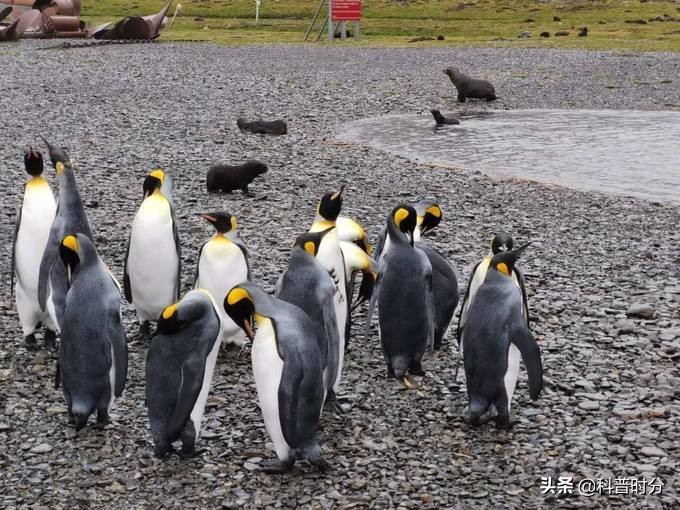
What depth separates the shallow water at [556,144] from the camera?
11055 mm

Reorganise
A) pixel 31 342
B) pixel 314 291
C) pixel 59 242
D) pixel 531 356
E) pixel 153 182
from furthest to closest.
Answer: pixel 153 182 → pixel 31 342 → pixel 59 242 → pixel 314 291 → pixel 531 356

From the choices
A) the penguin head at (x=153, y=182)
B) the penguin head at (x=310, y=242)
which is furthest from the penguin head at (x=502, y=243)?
the penguin head at (x=153, y=182)

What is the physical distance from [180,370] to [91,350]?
49cm

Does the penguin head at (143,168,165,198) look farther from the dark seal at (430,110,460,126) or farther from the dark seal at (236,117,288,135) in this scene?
the dark seal at (430,110,460,126)

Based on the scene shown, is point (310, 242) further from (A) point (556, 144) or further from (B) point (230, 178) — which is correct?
(A) point (556, 144)

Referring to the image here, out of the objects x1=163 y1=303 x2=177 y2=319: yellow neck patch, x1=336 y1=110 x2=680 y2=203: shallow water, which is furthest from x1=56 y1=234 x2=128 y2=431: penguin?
x1=336 y1=110 x2=680 y2=203: shallow water

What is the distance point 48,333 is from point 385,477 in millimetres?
2389

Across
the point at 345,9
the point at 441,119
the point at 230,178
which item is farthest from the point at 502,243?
the point at 345,9

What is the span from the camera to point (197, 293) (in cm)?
436

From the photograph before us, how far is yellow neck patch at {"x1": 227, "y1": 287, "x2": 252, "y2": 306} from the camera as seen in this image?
4.21 m

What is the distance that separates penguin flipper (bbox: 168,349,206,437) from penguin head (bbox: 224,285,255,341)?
25cm

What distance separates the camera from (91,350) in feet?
14.8

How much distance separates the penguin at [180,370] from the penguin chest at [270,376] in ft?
0.82

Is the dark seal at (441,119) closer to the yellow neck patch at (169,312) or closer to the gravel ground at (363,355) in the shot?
the gravel ground at (363,355)
